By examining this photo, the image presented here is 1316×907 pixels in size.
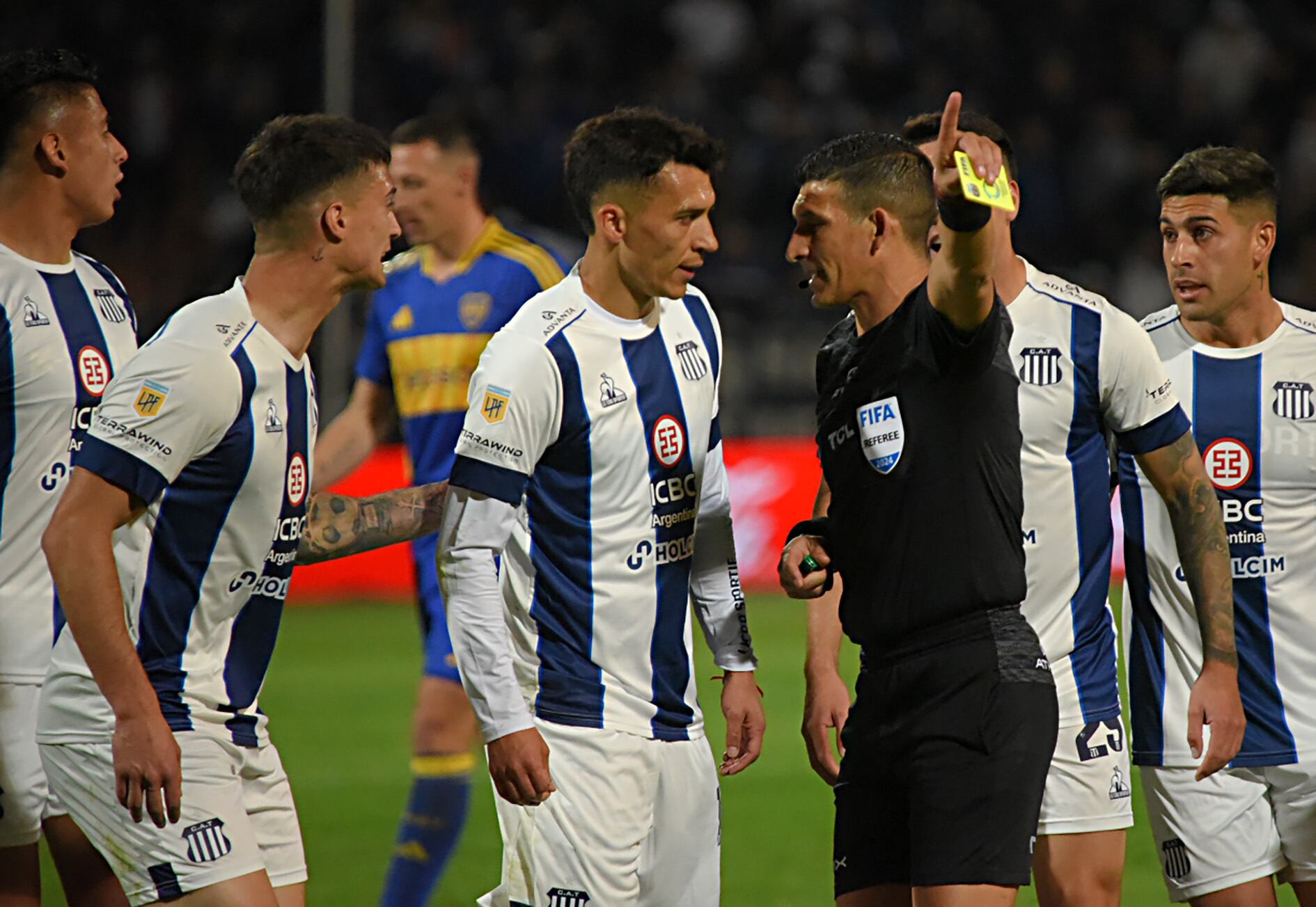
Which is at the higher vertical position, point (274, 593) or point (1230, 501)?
point (1230, 501)

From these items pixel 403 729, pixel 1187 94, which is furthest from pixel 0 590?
pixel 1187 94

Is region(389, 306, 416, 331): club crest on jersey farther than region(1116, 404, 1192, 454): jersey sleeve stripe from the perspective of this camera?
Yes

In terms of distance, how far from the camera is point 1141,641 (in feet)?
15.5

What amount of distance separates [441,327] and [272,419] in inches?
99.1

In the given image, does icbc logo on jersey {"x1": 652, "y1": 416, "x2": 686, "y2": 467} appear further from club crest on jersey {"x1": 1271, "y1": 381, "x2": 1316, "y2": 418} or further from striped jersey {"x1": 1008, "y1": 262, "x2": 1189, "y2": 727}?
club crest on jersey {"x1": 1271, "y1": 381, "x2": 1316, "y2": 418}

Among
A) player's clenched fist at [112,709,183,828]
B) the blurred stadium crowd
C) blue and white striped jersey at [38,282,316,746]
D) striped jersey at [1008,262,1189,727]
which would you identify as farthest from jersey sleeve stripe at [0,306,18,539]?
the blurred stadium crowd

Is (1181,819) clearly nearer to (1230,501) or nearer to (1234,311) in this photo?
(1230,501)

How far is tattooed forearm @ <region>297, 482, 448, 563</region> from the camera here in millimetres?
4207

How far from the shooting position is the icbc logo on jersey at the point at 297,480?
151 inches

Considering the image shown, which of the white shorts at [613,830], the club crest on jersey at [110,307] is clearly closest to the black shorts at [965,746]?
the white shorts at [613,830]

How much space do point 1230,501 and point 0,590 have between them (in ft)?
10.8

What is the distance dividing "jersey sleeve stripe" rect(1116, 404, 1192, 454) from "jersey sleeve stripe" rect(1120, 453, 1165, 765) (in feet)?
1.11

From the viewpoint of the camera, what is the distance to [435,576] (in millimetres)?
6195

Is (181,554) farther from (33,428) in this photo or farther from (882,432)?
(882,432)
